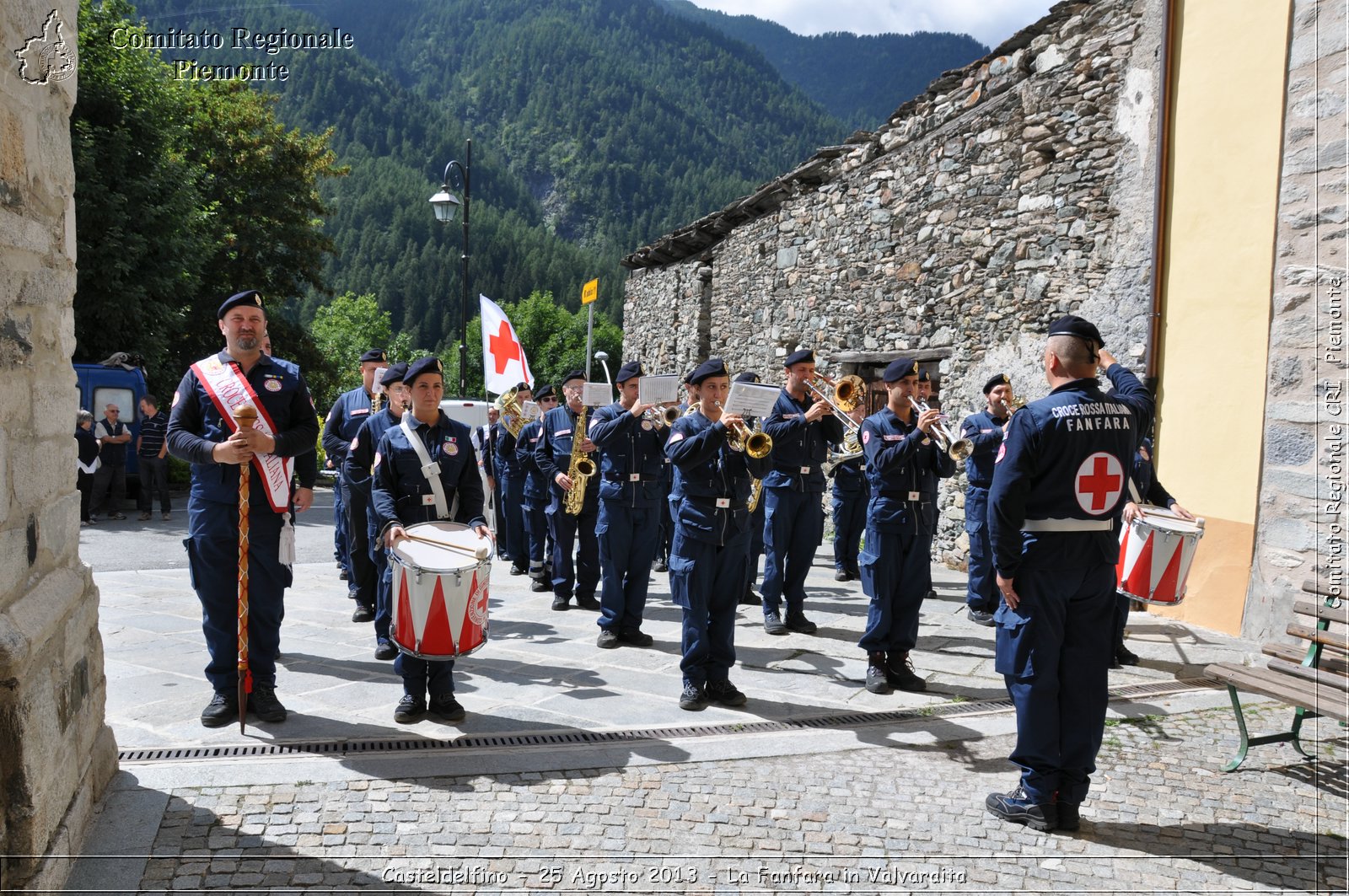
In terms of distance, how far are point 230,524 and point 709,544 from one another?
2550 millimetres

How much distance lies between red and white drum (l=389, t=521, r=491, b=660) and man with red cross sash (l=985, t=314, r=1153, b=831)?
A: 94.1 inches

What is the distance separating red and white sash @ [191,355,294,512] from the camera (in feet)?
15.0

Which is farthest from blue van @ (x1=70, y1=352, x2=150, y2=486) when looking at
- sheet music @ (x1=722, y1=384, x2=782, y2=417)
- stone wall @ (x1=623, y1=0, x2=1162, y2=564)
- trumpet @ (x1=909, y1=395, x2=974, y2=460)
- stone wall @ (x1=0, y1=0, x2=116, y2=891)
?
trumpet @ (x1=909, y1=395, x2=974, y2=460)

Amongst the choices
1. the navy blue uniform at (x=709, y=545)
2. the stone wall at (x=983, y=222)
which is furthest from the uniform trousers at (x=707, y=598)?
the stone wall at (x=983, y=222)

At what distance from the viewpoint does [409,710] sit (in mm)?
4820

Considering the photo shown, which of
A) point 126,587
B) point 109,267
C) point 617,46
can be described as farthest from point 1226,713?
point 617,46

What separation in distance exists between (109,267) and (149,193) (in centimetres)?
162

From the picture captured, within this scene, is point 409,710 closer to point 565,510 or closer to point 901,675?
point 901,675

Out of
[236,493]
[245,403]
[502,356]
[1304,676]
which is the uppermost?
[502,356]

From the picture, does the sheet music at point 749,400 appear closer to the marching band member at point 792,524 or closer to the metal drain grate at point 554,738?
the metal drain grate at point 554,738

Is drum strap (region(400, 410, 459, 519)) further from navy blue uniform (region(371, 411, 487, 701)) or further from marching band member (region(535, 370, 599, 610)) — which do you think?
marching band member (region(535, 370, 599, 610))

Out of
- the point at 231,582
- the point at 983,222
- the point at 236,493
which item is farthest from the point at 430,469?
the point at 983,222

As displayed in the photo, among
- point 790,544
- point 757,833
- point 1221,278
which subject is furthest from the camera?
point 1221,278

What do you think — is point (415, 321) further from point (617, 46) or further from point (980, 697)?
point (617, 46)
